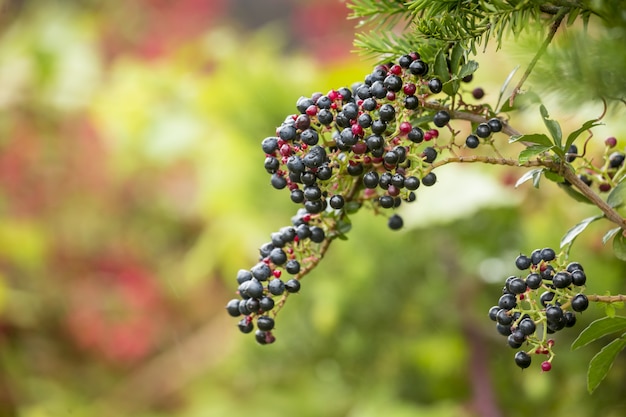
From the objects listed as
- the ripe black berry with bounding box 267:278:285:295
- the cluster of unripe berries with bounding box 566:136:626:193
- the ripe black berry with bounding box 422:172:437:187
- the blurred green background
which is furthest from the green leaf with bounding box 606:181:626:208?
the blurred green background

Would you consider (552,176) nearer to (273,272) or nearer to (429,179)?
(429,179)

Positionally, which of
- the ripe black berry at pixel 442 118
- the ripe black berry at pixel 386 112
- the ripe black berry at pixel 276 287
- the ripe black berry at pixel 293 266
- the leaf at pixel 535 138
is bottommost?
the leaf at pixel 535 138

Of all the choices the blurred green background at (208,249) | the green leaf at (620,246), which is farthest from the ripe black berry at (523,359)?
the blurred green background at (208,249)

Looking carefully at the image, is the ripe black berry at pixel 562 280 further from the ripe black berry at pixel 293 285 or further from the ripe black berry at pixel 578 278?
the ripe black berry at pixel 293 285

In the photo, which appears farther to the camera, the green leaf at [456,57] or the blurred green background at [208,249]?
the blurred green background at [208,249]

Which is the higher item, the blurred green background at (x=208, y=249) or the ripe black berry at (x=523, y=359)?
the blurred green background at (x=208, y=249)

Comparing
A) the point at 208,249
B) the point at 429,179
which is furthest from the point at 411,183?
the point at 208,249

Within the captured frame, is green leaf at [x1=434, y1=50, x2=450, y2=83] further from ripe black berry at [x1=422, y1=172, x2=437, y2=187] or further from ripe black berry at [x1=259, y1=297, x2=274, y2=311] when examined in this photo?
ripe black berry at [x1=259, y1=297, x2=274, y2=311]
